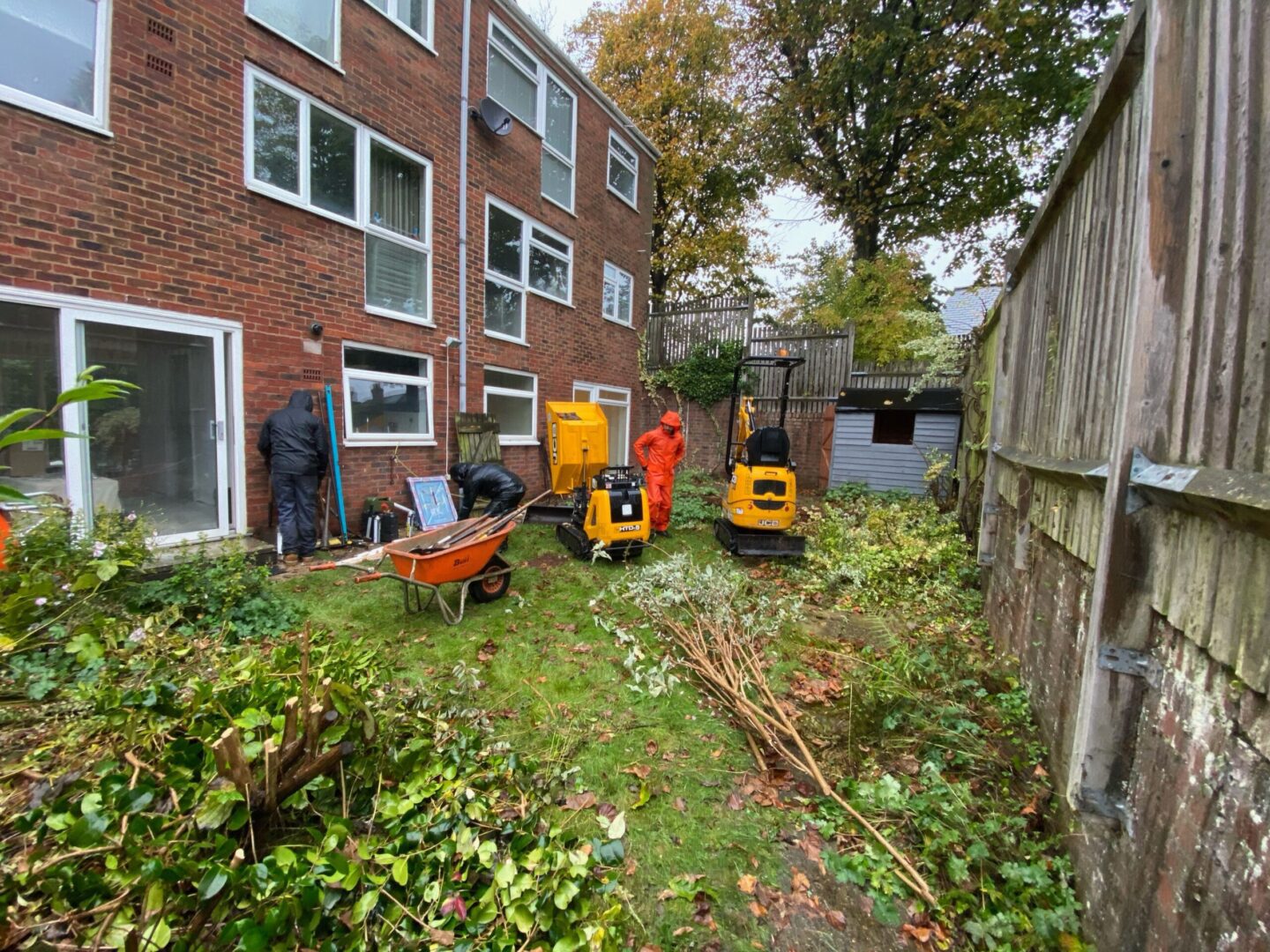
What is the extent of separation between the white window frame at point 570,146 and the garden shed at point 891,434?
6.58 metres

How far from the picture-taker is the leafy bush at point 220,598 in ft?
12.4

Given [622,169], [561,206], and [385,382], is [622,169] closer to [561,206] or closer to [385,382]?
[561,206]

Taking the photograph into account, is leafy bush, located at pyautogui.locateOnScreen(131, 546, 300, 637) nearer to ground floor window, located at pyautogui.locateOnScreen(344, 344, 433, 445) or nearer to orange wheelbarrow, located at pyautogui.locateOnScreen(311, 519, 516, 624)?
orange wheelbarrow, located at pyautogui.locateOnScreen(311, 519, 516, 624)

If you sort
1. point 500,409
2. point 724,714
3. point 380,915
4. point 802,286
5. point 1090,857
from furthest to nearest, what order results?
point 802,286
point 500,409
point 724,714
point 1090,857
point 380,915

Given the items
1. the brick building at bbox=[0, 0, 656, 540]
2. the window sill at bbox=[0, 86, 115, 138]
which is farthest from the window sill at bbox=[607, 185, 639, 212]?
the window sill at bbox=[0, 86, 115, 138]

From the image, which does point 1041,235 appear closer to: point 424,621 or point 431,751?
point 431,751

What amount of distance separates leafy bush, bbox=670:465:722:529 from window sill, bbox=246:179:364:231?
606cm

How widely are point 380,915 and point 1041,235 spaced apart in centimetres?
516

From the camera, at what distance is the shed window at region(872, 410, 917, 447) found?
9602mm

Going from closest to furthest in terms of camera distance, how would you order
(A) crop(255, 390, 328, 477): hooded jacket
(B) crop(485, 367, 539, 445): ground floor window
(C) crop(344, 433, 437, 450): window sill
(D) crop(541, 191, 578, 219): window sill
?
(A) crop(255, 390, 328, 477): hooded jacket → (C) crop(344, 433, 437, 450): window sill → (B) crop(485, 367, 539, 445): ground floor window → (D) crop(541, 191, 578, 219): window sill

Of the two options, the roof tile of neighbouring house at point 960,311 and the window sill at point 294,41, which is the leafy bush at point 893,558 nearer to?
the window sill at point 294,41

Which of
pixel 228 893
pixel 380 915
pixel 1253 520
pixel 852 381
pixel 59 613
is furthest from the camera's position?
pixel 852 381

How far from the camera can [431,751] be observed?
242cm

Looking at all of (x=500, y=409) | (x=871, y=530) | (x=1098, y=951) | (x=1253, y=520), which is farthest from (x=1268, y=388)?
(x=500, y=409)
